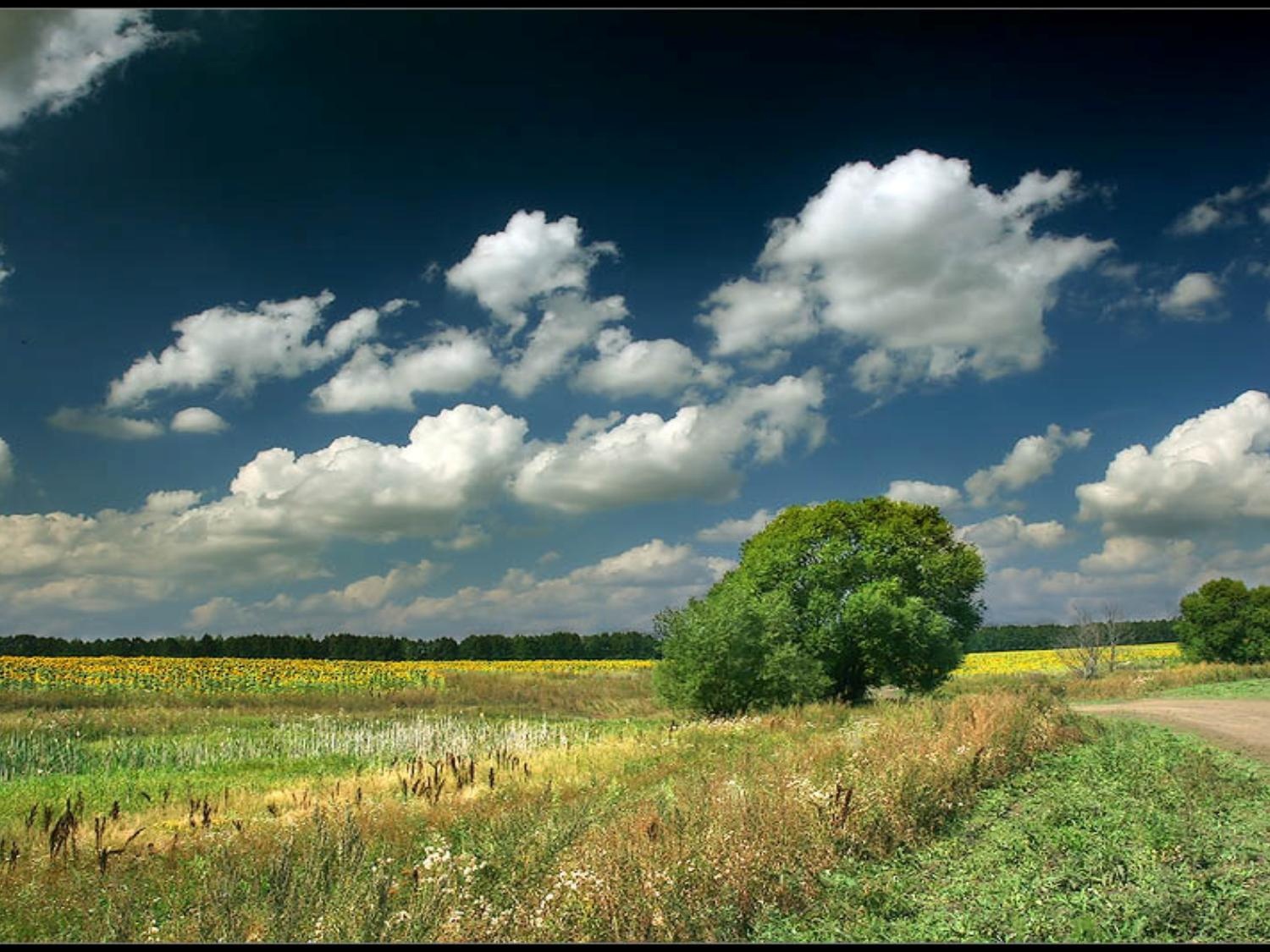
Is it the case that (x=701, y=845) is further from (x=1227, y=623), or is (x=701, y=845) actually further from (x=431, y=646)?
(x=431, y=646)

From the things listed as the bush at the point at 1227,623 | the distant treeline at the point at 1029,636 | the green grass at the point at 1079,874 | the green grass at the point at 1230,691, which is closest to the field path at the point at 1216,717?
the green grass at the point at 1230,691

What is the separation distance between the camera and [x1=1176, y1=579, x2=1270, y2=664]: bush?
54.6 m

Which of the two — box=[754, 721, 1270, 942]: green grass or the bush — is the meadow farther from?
the bush

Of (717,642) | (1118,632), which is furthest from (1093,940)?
(1118,632)

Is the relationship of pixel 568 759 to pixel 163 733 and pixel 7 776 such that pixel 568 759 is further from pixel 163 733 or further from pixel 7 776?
pixel 163 733

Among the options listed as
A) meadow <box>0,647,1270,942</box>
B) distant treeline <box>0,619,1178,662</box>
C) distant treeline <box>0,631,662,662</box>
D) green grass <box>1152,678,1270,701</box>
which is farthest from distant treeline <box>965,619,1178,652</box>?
meadow <box>0,647,1270,942</box>

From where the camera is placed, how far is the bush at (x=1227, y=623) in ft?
179

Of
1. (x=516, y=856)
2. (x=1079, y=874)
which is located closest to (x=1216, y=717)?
(x=1079, y=874)

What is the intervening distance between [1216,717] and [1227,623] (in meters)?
40.1

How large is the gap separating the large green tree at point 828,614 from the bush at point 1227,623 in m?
26.9

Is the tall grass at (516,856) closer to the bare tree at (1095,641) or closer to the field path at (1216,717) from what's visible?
the field path at (1216,717)

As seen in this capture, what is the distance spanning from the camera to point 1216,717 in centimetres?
2378

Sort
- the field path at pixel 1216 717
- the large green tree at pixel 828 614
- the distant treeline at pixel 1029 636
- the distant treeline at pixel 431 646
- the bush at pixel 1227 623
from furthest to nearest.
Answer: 1. the distant treeline at pixel 1029 636
2. the distant treeline at pixel 431 646
3. the bush at pixel 1227 623
4. the large green tree at pixel 828 614
5. the field path at pixel 1216 717

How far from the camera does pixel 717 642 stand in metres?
31.2
